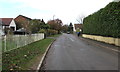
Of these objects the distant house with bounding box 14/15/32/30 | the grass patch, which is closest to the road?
the grass patch

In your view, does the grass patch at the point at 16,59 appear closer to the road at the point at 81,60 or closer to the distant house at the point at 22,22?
the road at the point at 81,60

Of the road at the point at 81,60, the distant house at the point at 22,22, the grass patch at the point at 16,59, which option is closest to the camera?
the grass patch at the point at 16,59

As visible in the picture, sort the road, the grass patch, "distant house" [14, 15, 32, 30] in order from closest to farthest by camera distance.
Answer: the grass patch → the road → "distant house" [14, 15, 32, 30]

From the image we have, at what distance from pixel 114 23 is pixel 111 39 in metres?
2.24

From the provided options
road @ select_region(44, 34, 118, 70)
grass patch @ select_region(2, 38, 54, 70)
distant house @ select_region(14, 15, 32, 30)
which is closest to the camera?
grass patch @ select_region(2, 38, 54, 70)

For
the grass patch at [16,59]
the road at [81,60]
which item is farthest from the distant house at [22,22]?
the road at [81,60]

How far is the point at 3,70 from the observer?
522 centimetres

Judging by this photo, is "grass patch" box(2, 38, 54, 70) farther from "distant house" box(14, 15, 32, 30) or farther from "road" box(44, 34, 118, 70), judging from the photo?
"distant house" box(14, 15, 32, 30)

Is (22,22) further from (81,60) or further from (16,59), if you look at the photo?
(81,60)

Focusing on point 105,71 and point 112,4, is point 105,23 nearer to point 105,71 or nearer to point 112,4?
point 112,4

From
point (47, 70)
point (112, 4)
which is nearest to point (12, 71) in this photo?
point (47, 70)

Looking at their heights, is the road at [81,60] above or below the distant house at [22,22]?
below

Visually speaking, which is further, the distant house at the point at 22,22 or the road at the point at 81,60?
the distant house at the point at 22,22

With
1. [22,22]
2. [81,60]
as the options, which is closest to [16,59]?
[81,60]
